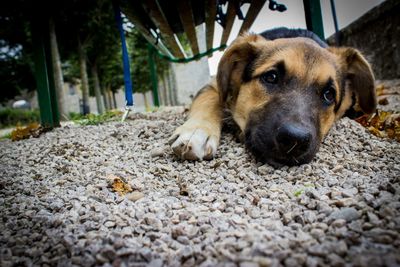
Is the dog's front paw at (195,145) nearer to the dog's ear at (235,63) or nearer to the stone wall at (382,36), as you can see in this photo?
the dog's ear at (235,63)

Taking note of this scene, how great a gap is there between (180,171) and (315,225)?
3.39ft

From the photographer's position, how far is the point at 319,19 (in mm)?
3545

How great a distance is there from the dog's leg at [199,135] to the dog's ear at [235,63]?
0.72 ft

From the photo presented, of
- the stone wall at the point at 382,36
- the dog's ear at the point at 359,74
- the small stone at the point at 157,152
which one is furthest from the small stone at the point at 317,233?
the stone wall at the point at 382,36

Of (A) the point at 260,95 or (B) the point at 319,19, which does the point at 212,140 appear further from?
(B) the point at 319,19

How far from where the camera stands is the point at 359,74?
9.45ft

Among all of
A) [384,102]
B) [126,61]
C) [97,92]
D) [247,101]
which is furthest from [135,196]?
[97,92]

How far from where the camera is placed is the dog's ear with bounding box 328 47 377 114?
2818 mm

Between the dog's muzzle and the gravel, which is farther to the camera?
the dog's muzzle

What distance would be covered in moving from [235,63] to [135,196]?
1.64m

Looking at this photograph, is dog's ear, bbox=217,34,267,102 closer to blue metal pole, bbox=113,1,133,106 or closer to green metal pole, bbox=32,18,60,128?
blue metal pole, bbox=113,1,133,106

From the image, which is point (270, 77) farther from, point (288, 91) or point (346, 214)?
point (346, 214)

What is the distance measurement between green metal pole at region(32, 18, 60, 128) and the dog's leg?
2.69 metres

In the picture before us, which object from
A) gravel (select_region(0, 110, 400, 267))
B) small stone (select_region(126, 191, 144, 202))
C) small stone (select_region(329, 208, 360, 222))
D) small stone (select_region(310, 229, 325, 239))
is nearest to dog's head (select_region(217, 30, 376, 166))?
gravel (select_region(0, 110, 400, 267))
